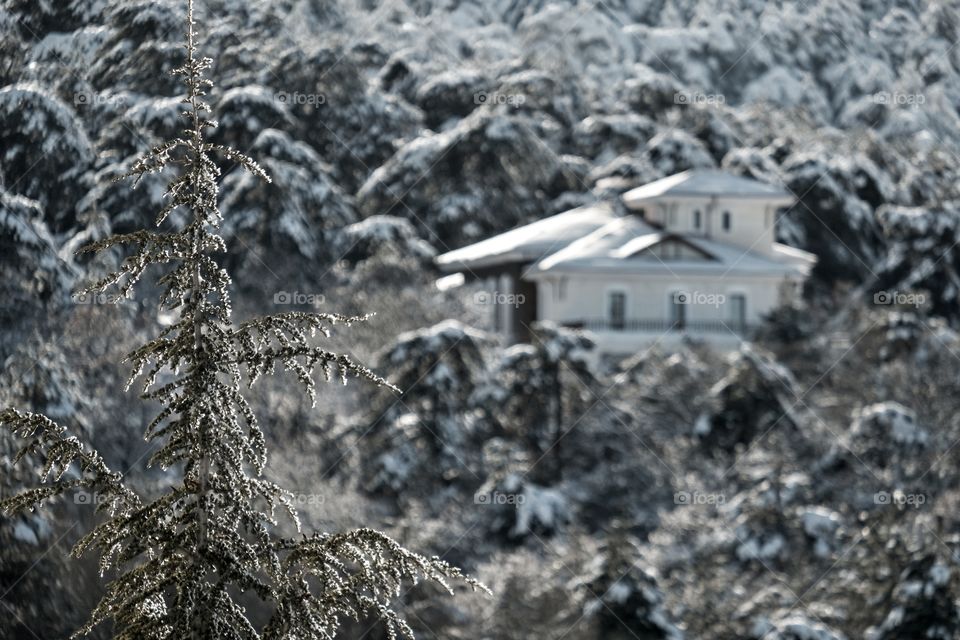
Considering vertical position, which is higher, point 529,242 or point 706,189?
point 706,189

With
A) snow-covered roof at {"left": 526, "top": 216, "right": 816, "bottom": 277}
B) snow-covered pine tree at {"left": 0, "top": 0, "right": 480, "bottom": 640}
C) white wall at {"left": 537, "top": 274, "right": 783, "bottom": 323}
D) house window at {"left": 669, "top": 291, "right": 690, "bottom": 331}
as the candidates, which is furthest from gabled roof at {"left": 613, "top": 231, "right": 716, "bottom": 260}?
snow-covered pine tree at {"left": 0, "top": 0, "right": 480, "bottom": 640}

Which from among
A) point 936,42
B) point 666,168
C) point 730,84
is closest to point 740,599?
point 666,168

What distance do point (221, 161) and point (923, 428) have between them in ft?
58.7

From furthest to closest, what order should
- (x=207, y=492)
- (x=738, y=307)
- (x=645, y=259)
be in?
1. (x=738, y=307)
2. (x=645, y=259)
3. (x=207, y=492)

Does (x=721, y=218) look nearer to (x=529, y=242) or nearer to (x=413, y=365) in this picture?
(x=529, y=242)

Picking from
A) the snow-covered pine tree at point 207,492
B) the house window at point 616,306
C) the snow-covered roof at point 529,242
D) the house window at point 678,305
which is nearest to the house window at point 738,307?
the house window at point 678,305

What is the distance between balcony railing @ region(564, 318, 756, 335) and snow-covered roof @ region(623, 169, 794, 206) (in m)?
4.12

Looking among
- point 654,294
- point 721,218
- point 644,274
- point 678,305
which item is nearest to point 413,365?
point 644,274

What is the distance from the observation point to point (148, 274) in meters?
16.6

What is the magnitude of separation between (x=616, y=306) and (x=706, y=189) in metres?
4.40

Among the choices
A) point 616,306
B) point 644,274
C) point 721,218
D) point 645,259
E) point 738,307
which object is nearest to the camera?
point 644,274

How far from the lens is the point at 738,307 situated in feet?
153

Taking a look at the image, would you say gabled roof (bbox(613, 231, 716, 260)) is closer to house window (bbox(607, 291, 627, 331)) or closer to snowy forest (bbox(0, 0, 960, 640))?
house window (bbox(607, 291, 627, 331))

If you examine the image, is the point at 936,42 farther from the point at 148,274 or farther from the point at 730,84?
the point at 148,274
